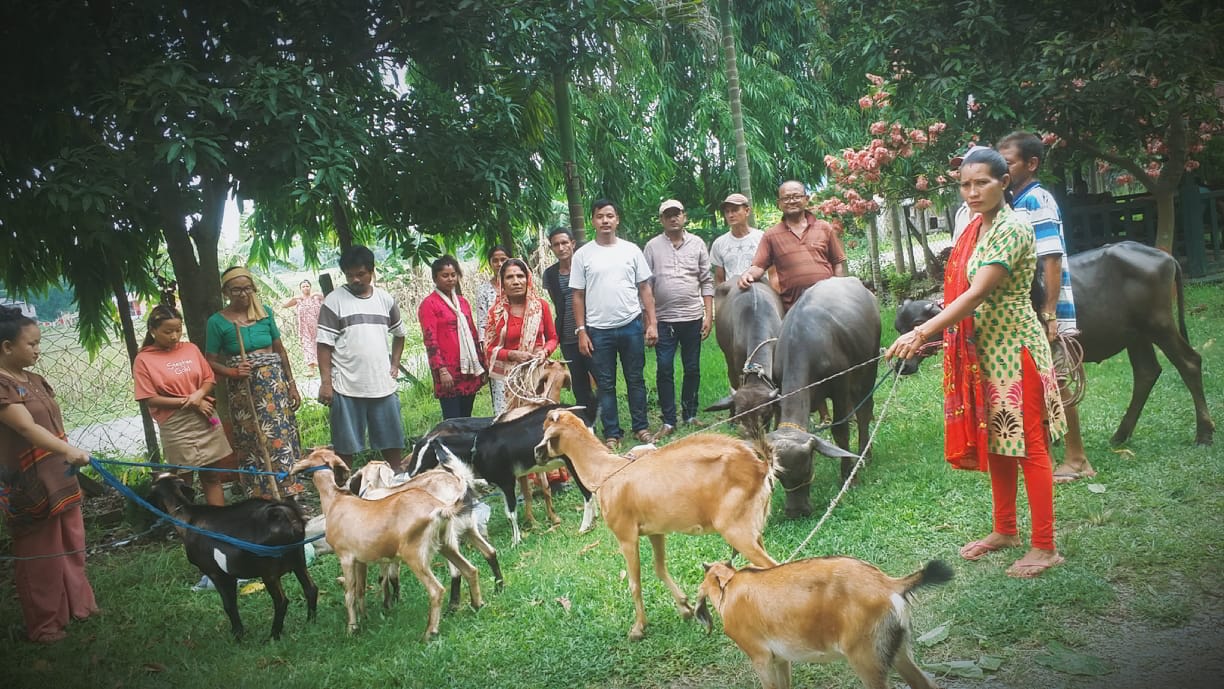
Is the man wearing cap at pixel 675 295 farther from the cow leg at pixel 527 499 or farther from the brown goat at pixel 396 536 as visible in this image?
the brown goat at pixel 396 536

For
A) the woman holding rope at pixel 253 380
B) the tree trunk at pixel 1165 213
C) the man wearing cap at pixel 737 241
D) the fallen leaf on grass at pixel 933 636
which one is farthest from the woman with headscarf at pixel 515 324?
the tree trunk at pixel 1165 213

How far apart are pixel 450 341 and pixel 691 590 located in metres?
3.52

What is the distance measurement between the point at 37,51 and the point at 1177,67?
29.2ft

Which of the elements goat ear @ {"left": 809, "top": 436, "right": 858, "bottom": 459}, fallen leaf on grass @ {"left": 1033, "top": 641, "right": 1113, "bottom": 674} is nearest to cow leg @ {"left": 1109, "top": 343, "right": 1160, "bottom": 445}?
goat ear @ {"left": 809, "top": 436, "right": 858, "bottom": 459}

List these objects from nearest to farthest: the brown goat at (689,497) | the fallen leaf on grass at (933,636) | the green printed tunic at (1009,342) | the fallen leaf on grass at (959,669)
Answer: the fallen leaf on grass at (959,669) < the fallen leaf on grass at (933,636) < the brown goat at (689,497) < the green printed tunic at (1009,342)

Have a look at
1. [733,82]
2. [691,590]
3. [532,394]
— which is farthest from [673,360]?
[733,82]

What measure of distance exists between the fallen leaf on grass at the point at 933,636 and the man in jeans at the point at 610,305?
14.1ft

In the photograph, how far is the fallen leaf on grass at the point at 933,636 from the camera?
3939 mm

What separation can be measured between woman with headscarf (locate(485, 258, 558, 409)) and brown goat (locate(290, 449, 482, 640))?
2628 mm

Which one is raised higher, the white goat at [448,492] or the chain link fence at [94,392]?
the chain link fence at [94,392]

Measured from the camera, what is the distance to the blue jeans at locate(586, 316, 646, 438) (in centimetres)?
810

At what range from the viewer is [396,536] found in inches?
184

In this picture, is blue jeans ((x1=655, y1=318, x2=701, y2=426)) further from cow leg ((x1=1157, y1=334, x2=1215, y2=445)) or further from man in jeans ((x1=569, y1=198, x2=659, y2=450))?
cow leg ((x1=1157, y1=334, x2=1215, y2=445))

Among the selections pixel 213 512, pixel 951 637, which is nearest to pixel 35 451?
pixel 213 512
